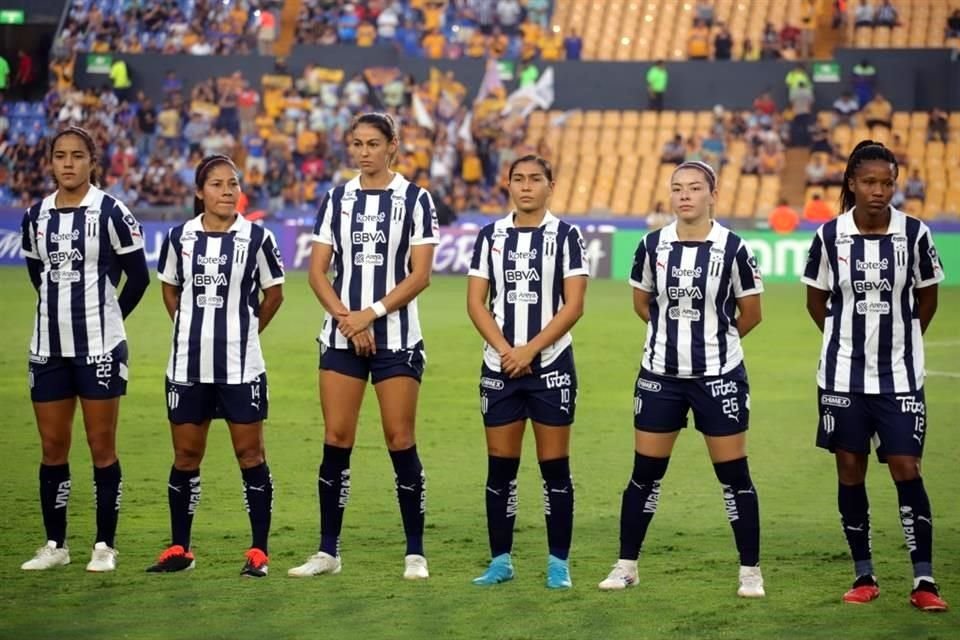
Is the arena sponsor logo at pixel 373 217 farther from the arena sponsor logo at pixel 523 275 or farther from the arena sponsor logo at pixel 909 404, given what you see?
the arena sponsor logo at pixel 909 404

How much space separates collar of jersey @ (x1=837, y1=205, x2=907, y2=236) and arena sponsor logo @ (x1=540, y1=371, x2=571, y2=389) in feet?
4.65

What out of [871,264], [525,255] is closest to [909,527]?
[871,264]

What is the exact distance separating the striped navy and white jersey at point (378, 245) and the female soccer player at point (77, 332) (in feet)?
3.31

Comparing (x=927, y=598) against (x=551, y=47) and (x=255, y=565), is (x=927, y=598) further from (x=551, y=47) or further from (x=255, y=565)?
(x=551, y=47)

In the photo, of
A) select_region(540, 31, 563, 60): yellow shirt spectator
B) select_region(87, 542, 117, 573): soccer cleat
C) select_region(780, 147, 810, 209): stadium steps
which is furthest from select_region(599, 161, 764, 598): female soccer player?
select_region(540, 31, 563, 60): yellow shirt spectator

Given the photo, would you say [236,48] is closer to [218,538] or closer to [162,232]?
[162,232]

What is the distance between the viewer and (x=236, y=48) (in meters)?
35.2

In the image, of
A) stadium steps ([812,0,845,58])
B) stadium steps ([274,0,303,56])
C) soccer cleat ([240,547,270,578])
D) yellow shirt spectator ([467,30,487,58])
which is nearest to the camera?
soccer cleat ([240,547,270,578])

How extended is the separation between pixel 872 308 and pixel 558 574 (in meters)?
1.87

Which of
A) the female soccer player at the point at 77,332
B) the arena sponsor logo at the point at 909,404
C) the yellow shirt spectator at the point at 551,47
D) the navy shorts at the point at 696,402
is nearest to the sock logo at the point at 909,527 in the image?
the arena sponsor logo at the point at 909,404

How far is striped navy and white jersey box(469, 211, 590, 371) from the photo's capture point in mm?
7613

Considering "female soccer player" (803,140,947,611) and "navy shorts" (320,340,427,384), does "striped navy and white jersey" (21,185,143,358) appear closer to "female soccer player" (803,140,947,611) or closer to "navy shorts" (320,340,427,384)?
"navy shorts" (320,340,427,384)

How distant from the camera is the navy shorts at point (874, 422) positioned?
716 cm

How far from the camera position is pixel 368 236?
7.74 meters
